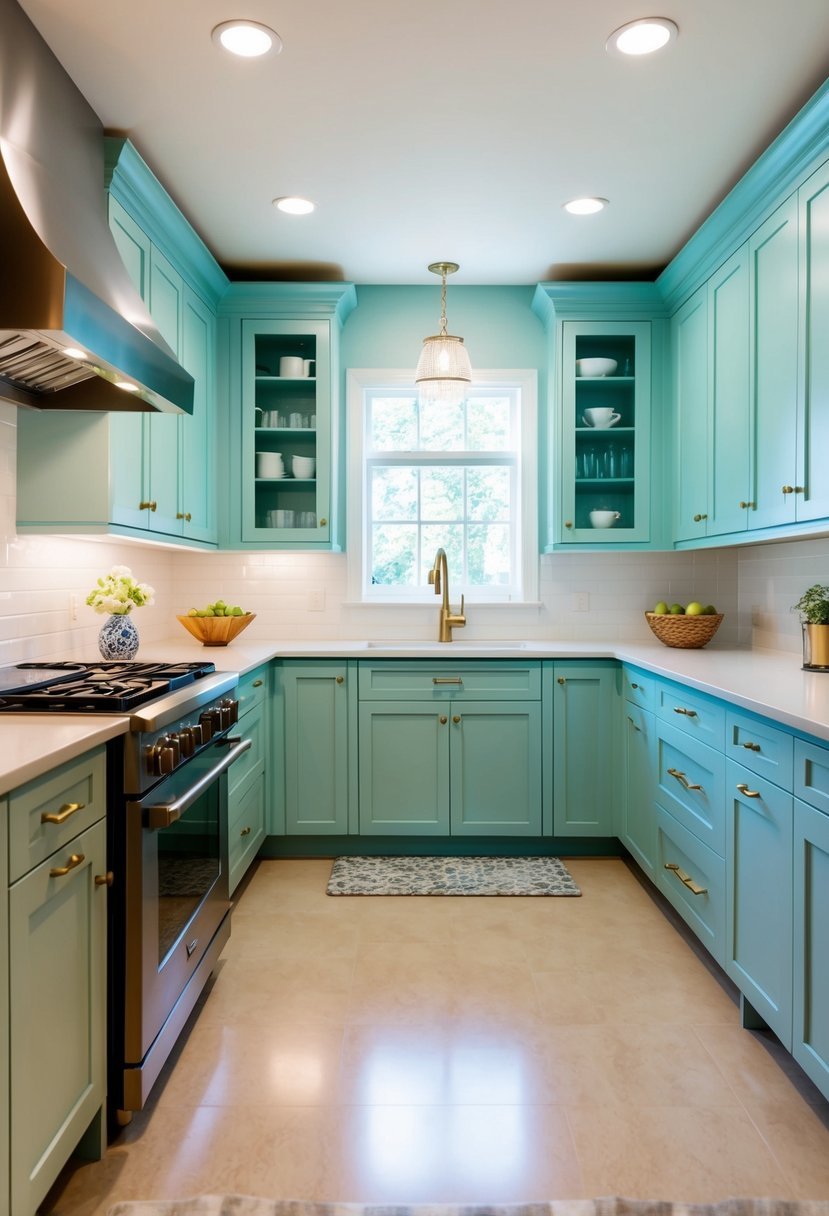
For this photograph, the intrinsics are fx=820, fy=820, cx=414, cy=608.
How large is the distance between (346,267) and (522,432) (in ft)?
3.78

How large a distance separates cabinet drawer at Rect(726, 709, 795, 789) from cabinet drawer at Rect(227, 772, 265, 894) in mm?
1622

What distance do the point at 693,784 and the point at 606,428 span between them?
1.87 meters

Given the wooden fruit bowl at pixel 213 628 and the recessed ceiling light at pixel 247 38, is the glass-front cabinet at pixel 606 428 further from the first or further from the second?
the recessed ceiling light at pixel 247 38

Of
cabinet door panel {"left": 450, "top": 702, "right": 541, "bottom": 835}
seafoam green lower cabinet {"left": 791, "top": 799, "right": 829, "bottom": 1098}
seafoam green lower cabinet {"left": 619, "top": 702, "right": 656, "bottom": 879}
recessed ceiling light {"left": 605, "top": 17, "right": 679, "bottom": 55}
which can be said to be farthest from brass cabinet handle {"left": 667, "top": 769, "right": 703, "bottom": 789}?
recessed ceiling light {"left": 605, "top": 17, "right": 679, "bottom": 55}

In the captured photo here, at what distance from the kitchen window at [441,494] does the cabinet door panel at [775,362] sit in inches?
58.2

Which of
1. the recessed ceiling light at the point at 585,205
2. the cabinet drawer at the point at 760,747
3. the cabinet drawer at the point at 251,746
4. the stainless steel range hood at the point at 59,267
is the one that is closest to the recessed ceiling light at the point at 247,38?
the stainless steel range hood at the point at 59,267

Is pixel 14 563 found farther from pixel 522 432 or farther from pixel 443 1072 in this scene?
pixel 522 432

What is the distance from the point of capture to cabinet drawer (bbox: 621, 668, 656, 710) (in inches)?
120

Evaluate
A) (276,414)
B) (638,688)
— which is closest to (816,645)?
(638,688)

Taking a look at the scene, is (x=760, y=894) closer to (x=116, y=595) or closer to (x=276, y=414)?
(x=116, y=595)

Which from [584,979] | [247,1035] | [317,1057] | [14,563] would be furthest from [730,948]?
[14,563]

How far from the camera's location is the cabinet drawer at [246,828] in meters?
2.90

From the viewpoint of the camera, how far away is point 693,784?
2.59 m

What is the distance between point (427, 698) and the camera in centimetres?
358
